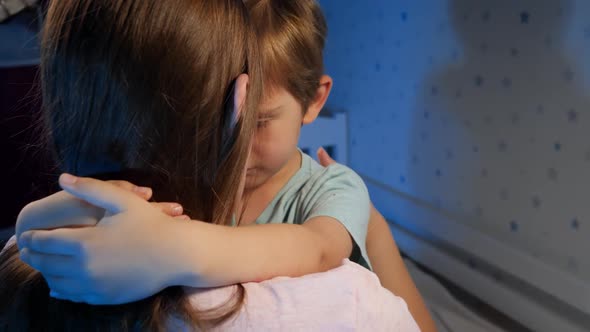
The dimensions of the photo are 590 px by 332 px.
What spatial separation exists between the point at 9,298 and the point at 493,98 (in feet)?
3.54

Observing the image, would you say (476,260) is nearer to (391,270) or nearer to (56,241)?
(391,270)

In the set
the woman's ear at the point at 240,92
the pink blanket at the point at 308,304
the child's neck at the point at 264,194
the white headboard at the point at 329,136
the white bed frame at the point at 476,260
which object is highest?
the woman's ear at the point at 240,92

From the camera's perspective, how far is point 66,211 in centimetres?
43

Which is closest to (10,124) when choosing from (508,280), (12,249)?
(12,249)

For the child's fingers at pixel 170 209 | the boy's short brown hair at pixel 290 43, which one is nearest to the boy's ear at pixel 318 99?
the boy's short brown hair at pixel 290 43

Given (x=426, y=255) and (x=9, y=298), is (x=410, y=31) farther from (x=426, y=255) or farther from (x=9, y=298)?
(x=9, y=298)

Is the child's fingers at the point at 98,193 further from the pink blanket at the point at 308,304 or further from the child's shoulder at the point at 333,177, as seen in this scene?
the child's shoulder at the point at 333,177

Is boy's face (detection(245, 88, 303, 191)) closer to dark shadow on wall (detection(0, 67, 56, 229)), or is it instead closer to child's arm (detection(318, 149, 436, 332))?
child's arm (detection(318, 149, 436, 332))

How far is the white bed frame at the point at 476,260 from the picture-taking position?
44.2 inches

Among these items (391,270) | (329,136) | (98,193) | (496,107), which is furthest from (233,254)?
(329,136)

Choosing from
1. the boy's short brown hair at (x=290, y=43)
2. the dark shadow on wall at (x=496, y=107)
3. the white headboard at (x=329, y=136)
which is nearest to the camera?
the boy's short brown hair at (x=290, y=43)

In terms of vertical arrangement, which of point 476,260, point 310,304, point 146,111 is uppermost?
point 146,111

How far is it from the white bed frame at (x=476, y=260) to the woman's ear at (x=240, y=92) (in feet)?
2.98

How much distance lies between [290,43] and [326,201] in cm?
24
